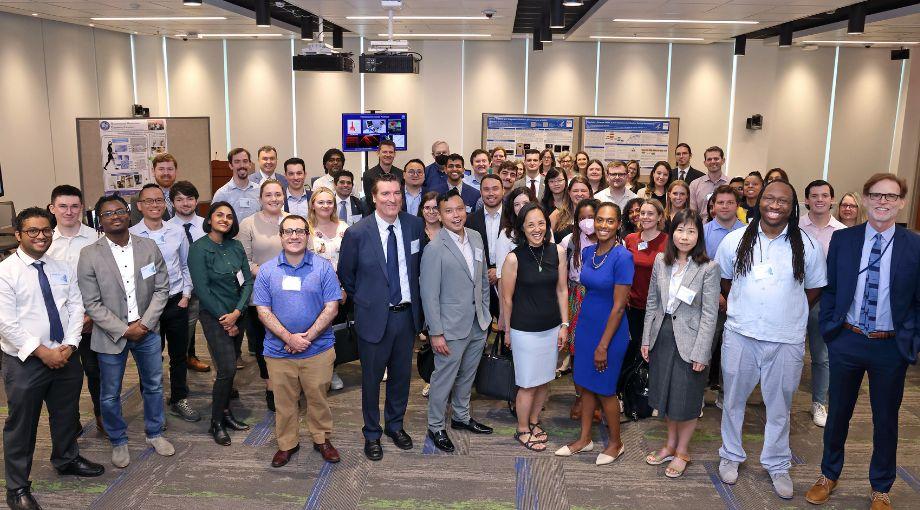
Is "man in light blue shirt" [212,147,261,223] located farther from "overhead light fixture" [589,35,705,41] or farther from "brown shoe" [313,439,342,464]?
"overhead light fixture" [589,35,705,41]

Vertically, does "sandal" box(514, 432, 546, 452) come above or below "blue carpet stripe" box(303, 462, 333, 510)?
above

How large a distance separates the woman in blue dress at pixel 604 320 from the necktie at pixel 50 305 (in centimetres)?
283

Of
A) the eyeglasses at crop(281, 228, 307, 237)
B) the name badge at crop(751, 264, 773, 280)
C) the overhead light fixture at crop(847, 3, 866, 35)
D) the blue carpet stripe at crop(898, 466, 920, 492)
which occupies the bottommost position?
the blue carpet stripe at crop(898, 466, 920, 492)

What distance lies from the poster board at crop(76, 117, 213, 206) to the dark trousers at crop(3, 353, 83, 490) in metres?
5.21

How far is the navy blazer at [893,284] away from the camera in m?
3.31

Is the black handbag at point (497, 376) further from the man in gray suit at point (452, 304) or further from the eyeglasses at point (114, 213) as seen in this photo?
the eyeglasses at point (114, 213)

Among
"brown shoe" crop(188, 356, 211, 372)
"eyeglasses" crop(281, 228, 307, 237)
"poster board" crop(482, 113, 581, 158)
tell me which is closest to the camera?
"eyeglasses" crop(281, 228, 307, 237)

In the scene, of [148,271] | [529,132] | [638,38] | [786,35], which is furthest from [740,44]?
[148,271]

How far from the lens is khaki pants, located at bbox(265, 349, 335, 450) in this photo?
3900mm

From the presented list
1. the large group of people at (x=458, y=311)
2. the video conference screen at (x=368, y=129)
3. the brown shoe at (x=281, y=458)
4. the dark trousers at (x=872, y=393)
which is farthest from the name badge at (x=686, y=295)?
the video conference screen at (x=368, y=129)

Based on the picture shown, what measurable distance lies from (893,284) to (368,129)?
905 cm

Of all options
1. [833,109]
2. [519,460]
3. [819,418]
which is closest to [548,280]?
[519,460]

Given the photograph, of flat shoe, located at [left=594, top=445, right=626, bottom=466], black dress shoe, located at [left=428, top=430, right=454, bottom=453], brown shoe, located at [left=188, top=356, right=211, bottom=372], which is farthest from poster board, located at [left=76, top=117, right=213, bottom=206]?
flat shoe, located at [left=594, top=445, right=626, bottom=466]

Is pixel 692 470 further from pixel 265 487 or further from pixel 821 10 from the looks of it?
pixel 821 10
